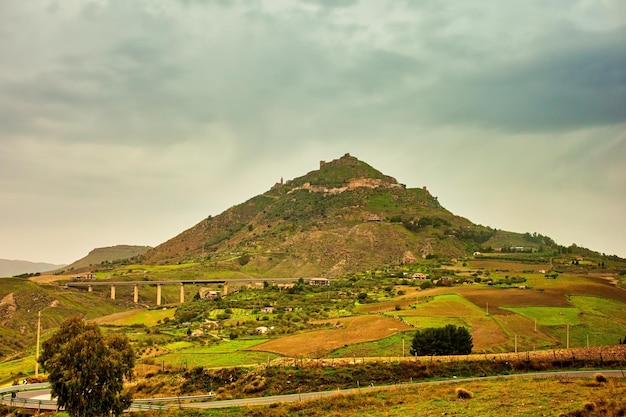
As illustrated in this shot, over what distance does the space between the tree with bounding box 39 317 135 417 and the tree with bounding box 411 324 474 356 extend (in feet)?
113

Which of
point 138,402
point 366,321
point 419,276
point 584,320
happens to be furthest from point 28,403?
point 419,276

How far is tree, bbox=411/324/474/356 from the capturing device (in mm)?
61438

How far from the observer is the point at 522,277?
146125mm

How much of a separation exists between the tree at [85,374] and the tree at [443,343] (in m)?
34.4

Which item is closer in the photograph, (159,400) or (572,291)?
(159,400)

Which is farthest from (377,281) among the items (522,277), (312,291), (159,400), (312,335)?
(159,400)

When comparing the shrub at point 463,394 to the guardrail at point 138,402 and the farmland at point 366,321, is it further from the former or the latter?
the farmland at point 366,321

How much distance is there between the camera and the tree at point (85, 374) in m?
39.6

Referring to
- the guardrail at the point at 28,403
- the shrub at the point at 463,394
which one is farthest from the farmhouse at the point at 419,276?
the shrub at the point at 463,394

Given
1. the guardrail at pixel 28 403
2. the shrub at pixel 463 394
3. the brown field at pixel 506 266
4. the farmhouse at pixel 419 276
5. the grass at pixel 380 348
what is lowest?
the guardrail at pixel 28 403

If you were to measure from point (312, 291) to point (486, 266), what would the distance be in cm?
7078

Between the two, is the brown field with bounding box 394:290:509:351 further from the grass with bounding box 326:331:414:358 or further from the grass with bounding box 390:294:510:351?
the grass with bounding box 326:331:414:358

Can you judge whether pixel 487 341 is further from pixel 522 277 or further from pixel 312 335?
pixel 522 277

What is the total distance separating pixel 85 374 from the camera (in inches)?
1561
